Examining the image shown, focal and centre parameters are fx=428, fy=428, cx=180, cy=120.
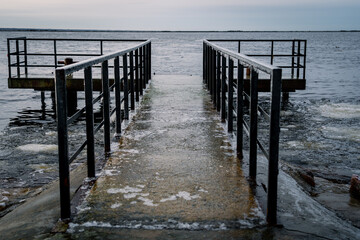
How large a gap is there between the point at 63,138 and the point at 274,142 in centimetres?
152

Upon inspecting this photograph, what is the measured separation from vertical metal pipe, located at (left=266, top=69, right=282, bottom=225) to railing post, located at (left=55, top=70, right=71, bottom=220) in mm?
1472

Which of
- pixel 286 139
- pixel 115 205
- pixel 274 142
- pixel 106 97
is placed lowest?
pixel 286 139

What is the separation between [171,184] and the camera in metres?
3.86

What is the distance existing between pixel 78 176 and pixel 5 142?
6578 mm

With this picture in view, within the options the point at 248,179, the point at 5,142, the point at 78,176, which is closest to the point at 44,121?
the point at 5,142

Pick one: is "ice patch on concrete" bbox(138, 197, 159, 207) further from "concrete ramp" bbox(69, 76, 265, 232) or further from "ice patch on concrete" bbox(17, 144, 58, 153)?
"ice patch on concrete" bbox(17, 144, 58, 153)

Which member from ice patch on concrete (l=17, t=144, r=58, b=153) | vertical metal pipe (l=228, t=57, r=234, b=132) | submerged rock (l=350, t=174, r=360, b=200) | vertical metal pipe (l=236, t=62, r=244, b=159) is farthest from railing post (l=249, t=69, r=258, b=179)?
ice patch on concrete (l=17, t=144, r=58, b=153)

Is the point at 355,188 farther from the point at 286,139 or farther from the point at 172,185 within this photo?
the point at 286,139

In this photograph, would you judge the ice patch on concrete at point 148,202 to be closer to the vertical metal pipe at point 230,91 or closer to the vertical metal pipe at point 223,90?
the vertical metal pipe at point 230,91

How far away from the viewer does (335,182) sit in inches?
282

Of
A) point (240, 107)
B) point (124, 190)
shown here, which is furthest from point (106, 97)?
point (240, 107)

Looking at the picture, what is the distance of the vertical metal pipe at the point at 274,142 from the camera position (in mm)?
2932

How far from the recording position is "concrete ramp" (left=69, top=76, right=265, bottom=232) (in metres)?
3.12

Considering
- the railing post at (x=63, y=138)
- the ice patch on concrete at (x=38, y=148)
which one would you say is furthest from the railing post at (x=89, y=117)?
the ice patch on concrete at (x=38, y=148)
